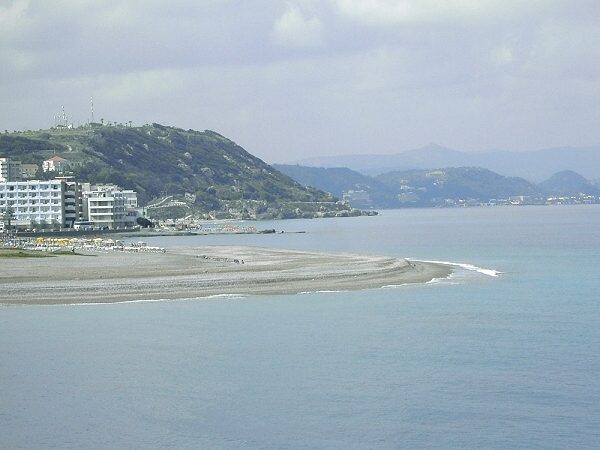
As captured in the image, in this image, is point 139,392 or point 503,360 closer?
point 139,392

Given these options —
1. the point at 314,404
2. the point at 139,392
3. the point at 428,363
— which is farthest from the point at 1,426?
the point at 428,363

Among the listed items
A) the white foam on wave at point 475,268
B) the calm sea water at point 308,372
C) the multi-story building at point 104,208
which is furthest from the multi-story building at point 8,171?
the calm sea water at point 308,372

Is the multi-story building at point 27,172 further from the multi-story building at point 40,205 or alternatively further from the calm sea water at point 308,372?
the calm sea water at point 308,372

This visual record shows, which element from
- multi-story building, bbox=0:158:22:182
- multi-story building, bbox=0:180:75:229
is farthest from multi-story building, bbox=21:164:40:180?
multi-story building, bbox=0:180:75:229

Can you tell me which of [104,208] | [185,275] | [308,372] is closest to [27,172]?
[104,208]

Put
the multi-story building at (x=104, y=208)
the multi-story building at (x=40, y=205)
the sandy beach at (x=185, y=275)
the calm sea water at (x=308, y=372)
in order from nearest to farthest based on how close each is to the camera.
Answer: the calm sea water at (x=308, y=372) → the sandy beach at (x=185, y=275) → the multi-story building at (x=40, y=205) → the multi-story building at (x=104, y=208)

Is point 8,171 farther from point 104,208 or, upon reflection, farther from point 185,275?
point 185,275

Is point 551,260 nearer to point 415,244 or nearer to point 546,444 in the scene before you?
point 415,244
